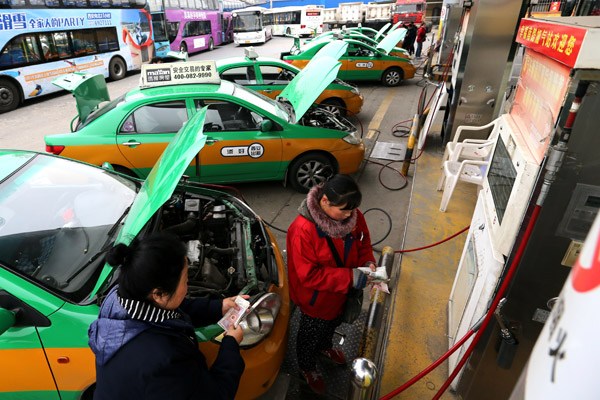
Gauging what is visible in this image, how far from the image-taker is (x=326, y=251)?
7.09 ft

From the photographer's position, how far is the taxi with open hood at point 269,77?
25.5 ft

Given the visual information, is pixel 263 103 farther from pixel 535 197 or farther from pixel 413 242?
pixel 535 197

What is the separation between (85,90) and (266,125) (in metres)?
2.57

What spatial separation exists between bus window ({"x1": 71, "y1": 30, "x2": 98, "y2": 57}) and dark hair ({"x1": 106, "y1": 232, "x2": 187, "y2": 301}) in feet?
45.8

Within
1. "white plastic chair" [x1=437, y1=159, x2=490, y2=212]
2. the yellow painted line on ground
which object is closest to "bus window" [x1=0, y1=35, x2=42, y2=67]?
the yellow painted line on ground

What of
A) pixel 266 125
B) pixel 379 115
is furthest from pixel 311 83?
pixel 379 115

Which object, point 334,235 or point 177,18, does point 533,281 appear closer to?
point 334,235

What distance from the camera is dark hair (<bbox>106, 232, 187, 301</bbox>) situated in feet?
4.48

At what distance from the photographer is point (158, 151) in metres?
4.80

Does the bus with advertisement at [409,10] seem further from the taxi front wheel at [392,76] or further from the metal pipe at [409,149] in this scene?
the metal pipe at [409,149]

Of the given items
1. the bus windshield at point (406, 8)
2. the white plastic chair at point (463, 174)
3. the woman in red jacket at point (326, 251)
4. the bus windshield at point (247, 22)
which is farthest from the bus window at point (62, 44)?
the bus windshield at point (406, 8)

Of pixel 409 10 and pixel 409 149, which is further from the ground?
pixel 409 10

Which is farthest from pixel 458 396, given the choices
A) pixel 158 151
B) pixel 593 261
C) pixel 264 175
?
pixel 158 151

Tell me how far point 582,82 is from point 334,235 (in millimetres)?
1346
